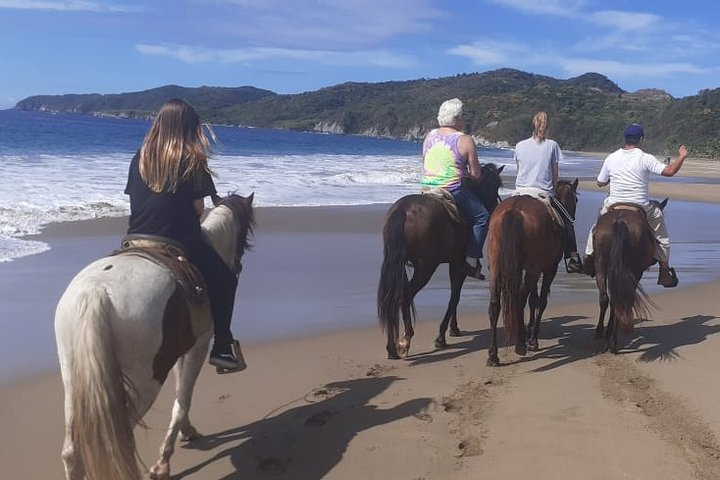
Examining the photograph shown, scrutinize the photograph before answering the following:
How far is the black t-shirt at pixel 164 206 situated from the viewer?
407 cm

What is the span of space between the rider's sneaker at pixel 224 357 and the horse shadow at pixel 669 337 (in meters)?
3.88

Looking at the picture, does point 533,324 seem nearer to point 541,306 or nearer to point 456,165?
point 541,306

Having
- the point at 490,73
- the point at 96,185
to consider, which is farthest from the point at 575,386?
the point at 490,73

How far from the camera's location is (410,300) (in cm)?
646

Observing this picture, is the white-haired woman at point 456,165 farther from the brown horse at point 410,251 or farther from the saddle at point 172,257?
the saddle at point 172,257

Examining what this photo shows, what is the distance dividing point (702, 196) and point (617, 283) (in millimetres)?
20709

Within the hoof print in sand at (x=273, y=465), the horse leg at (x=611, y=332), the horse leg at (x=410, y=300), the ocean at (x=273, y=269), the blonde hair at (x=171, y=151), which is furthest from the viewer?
the ocean at (x=273, y=269)

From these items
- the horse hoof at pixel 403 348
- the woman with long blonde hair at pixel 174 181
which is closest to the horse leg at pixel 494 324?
the horse hoof at pixel 403 348

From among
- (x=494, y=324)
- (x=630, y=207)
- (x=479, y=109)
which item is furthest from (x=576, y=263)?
(x=479, y=109)

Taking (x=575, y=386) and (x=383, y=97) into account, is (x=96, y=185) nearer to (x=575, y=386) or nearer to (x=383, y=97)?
(x=575, y=386)

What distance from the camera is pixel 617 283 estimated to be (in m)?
6.50

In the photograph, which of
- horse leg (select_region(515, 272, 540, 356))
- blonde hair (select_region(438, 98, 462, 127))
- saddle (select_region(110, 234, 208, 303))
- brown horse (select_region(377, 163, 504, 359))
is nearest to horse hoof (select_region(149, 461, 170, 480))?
saddle (select_region(110, 234, 208, 303))

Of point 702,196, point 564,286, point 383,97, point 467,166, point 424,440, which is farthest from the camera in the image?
point 383,97

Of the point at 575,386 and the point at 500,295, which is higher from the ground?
the point at 500,295
